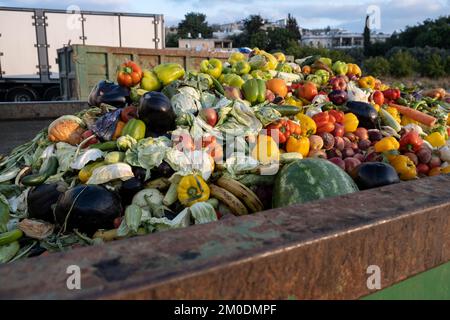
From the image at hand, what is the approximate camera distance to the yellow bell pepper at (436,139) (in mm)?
3736

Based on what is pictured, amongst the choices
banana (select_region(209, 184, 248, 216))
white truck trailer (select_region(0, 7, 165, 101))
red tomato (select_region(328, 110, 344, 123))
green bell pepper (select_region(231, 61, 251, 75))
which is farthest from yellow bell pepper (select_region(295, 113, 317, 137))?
white truck trailer (select_region(0, 7, 165, 101))

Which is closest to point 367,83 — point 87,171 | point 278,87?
point 278,87

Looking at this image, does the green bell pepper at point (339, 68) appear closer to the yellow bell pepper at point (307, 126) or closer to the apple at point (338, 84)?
the apple at point (338, 84)

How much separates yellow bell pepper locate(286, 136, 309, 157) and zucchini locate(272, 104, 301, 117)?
42 centimetres

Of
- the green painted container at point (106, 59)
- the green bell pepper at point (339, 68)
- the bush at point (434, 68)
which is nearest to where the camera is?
the green bell pepper at point (339, 68)

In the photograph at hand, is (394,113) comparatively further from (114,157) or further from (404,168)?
(114,157)

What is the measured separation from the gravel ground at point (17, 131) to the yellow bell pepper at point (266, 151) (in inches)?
118

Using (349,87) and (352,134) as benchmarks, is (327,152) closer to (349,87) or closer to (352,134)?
(352,134)

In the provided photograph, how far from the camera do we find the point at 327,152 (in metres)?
3.36

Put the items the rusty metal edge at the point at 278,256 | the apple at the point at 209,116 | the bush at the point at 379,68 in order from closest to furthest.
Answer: the rusty metal edge at the point at 278,256
the apple at the point at 209,116
the bush at the point at 379,68

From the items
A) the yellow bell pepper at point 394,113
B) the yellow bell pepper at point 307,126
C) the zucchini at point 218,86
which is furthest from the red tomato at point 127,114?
the yellow bell pepper at point 394,113
